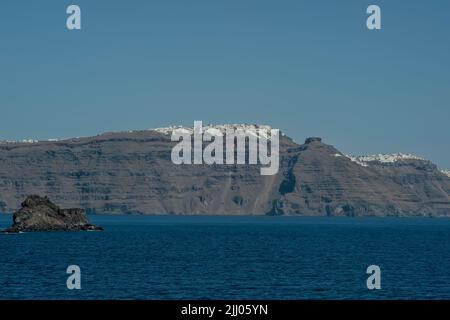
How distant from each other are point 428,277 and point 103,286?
4067 cm

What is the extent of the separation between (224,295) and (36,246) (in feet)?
303

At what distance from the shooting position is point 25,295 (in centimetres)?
7388

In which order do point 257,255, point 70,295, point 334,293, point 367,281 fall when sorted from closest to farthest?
point 70,295
point 334,293
point 367,281
point 257,255

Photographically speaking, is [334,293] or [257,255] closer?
[334,293]
